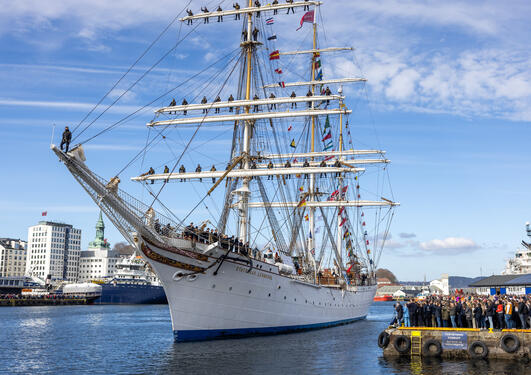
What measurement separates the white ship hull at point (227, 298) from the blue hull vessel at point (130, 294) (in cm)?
6222

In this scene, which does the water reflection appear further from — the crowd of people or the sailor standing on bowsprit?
the sailor standing on bowsprit

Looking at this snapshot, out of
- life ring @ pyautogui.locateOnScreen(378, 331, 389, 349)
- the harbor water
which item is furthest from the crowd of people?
the harbor water

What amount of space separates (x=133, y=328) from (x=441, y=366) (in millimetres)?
27321

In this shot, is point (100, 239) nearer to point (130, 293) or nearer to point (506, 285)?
point (130, 293)

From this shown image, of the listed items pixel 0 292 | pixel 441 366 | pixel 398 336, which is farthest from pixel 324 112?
pixel 0 292

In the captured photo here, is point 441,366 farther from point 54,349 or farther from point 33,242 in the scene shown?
point 33,242

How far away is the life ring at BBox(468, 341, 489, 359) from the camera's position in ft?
74.4

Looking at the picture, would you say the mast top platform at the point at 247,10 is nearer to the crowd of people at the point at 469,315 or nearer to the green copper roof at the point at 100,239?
the crowd of people at the point at 469,315

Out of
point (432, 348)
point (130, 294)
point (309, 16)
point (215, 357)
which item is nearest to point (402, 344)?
point (432, 348)

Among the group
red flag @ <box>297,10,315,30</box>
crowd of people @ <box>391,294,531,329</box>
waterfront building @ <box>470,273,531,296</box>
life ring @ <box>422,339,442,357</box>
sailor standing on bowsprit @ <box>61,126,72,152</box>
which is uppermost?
red flag @ <box>297,10,315,30</box>

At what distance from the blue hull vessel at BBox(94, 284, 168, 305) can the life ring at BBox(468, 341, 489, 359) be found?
76230mm

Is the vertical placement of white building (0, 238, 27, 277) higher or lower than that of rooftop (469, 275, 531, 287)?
higher

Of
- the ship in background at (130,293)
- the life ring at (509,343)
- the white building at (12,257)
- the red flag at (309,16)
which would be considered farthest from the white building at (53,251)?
the life ring at (509,343)

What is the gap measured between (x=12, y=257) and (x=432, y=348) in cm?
16174
